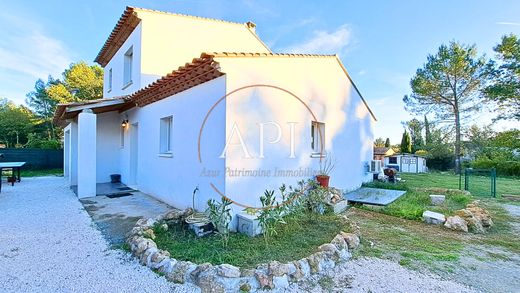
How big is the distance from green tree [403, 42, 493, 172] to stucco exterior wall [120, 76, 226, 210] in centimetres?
2601

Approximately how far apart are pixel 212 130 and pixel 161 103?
11.4ft

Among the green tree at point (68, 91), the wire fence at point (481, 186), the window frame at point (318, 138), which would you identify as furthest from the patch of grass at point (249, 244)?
the green tree at point (68, 91)

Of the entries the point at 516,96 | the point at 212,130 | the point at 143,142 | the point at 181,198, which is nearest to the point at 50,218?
the point at 181,198

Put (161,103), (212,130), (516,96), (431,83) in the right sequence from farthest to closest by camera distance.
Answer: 1. (431,83)
2. (516,96)
3. (161,103)
4. (212,130)

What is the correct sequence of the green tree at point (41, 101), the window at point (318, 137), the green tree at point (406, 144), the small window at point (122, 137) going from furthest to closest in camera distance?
the green tree at point (406, 144)
the green tree at point (41, 101)
the small window at point (122, 137)
the window at point (318, 137)

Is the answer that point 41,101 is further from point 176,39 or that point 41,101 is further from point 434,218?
point 434,218

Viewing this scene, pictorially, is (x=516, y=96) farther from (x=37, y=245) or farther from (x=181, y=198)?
(x=37, y=245)

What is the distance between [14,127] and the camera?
2603 centimetres

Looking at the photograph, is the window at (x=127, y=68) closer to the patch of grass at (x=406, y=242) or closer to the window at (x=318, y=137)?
the window at (x=318, y=137)

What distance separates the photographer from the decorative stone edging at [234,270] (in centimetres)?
345

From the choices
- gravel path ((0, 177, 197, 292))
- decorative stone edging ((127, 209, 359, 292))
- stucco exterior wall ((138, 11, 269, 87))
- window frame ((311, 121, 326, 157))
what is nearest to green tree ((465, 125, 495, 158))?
window frame ((311, 121, 326, 157))

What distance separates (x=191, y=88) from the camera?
22.9 ft

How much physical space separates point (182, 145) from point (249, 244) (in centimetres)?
382

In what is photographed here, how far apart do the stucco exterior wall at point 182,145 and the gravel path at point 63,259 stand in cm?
226
